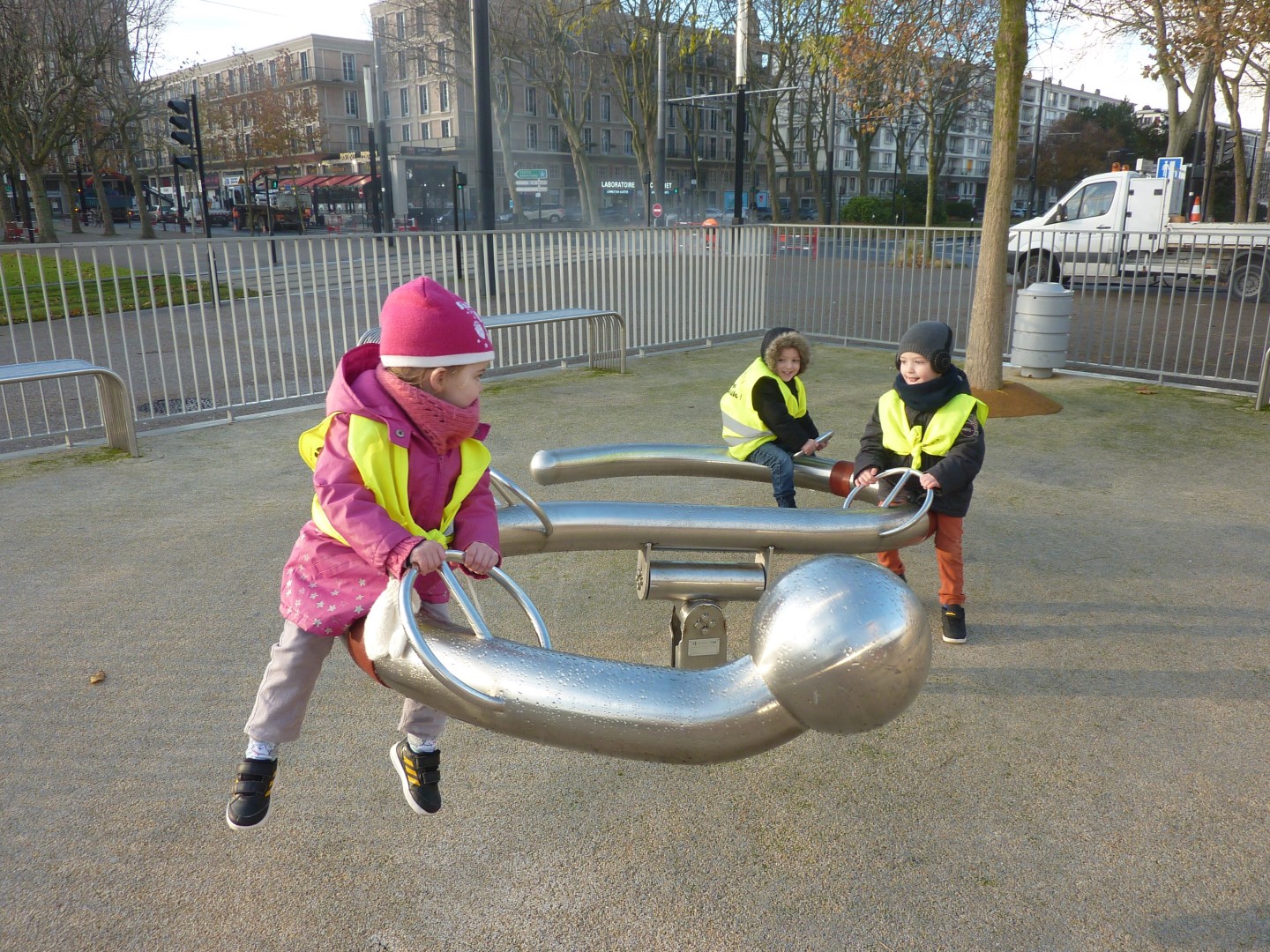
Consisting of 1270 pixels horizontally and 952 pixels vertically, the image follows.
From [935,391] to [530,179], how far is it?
4884 cm

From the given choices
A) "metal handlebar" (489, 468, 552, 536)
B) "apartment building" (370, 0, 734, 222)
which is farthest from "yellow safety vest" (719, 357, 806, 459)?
"apartment building" (370, 0, 734, 222)

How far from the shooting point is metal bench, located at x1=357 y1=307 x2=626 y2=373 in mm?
8147

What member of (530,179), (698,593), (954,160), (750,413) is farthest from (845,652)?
(954,160)

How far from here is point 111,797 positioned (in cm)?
262

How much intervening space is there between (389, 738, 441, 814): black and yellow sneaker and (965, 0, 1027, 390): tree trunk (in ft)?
22.1

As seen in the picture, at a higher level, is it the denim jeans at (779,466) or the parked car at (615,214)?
the parked car at (615,214)

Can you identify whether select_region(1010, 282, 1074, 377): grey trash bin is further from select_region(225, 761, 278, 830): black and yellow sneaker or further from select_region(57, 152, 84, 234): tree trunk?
select_region(57, 152, 84, 234): tree trunk

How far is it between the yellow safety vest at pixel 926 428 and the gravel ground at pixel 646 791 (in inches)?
28.6

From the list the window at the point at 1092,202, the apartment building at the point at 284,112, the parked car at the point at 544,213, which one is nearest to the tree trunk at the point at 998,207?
the window at the point at 1092,202

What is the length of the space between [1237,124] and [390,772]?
2489 cm

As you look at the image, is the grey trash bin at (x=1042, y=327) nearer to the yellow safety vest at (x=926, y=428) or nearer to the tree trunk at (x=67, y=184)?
the yellow safety vest at (x=926, y=428)

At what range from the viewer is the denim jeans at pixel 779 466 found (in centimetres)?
423

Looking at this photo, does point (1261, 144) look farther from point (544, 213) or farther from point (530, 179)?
point (544, 213)

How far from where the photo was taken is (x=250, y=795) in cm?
237
